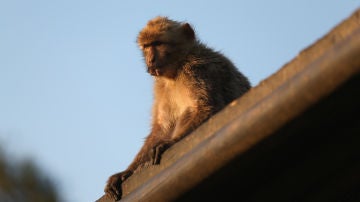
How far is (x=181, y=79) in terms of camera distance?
841 centimetres

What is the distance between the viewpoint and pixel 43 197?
1361cm

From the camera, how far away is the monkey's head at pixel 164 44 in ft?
28.3

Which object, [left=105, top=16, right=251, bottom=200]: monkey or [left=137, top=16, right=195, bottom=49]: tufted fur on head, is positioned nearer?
[left=105, top=16, right=251, bottom=200]: monkey

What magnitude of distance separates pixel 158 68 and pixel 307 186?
4.94 m

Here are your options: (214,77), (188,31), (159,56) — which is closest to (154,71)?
(159,56)

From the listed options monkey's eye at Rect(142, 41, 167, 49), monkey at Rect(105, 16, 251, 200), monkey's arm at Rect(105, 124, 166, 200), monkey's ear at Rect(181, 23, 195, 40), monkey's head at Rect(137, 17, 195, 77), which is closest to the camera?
monkey's arm at Rect(105, 124, 166, 200)

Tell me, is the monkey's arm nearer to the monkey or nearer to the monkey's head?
the monkey

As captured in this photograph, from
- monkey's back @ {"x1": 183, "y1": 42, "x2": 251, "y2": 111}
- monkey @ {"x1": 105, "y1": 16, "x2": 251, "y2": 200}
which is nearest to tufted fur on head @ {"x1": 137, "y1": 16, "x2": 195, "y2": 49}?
monkey @ {"x1": 105, "y1": 16, "x2": 251, "y2": 200}

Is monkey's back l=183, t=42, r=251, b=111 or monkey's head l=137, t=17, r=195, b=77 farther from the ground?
monkey's head l=137, t=17, r=195, b=77

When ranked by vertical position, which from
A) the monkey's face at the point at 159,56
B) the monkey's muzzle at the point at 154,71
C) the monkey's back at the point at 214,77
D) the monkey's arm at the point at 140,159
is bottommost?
the monkey's arm at the point at 140,159

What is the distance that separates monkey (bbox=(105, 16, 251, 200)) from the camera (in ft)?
26.4

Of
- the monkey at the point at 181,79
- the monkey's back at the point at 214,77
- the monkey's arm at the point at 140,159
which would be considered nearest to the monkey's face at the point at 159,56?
the monkey at the point at 181,79

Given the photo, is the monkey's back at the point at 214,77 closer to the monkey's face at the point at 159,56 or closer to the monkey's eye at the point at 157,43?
the monkey's face at the point at 159,56

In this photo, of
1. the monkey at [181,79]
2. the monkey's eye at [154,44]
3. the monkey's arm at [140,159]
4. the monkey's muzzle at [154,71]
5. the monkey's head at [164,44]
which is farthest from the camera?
the monkey's eye at [154,44]
